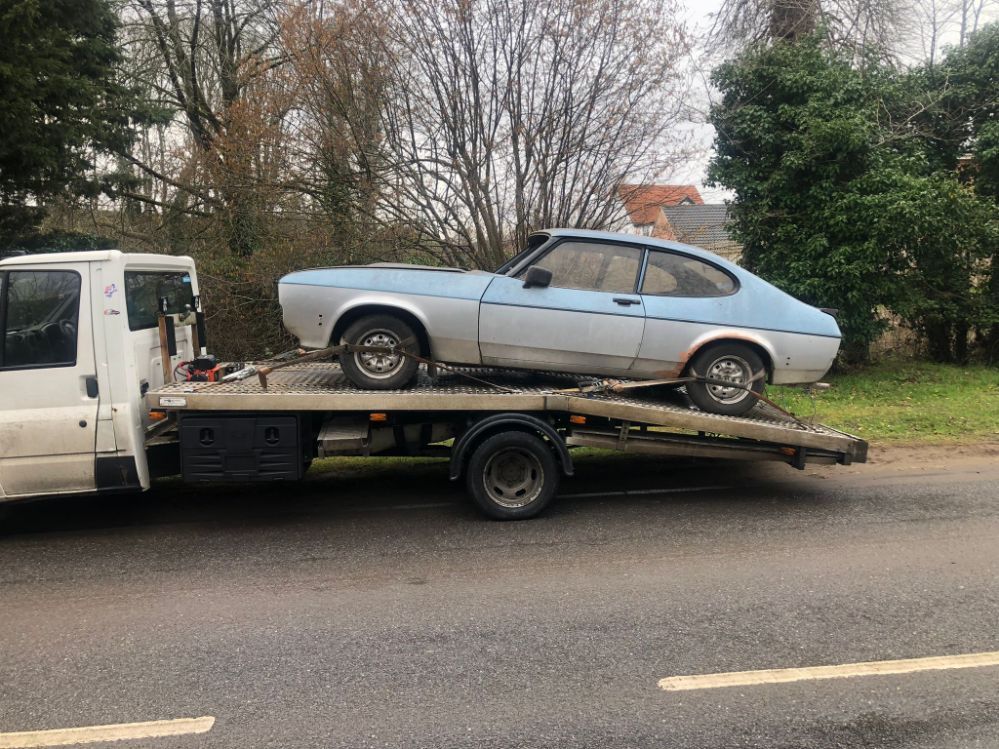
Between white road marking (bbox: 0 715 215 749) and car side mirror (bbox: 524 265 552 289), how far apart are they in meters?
3.80

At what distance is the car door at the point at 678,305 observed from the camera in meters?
5.71

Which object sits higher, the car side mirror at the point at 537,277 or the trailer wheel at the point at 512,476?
the car side mirror at the point at 537,277

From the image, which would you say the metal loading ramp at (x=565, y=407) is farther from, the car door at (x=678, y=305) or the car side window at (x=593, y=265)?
the car side window at (x=593, y=265)

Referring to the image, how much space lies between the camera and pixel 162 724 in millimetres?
2938

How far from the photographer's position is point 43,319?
192 inches

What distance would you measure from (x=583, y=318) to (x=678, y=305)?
0.84 metres

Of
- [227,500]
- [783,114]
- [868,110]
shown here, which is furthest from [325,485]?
[868,110]

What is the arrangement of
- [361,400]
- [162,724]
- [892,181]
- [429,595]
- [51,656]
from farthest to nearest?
[892,181] → [361,400] → [429,595] → [51,656] → [162,724]

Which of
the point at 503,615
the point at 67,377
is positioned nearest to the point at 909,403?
the point at 503,615

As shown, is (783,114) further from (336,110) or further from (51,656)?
(51,656)

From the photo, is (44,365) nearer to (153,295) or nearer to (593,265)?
(153,295)

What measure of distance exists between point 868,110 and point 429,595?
11534 millimetres

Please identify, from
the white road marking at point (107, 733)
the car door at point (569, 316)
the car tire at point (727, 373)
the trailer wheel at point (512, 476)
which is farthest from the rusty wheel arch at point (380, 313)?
the white road marking at point (107, 733)

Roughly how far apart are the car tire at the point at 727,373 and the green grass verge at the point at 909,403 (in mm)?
2113
